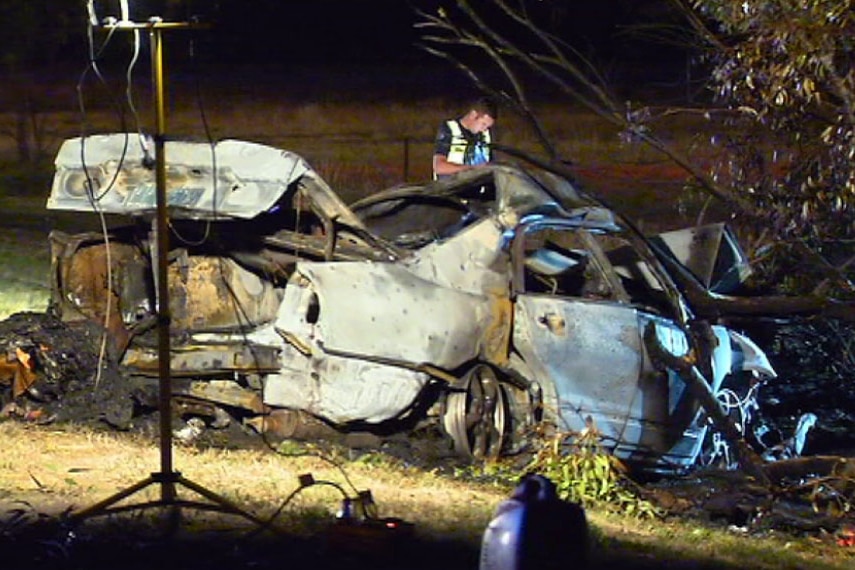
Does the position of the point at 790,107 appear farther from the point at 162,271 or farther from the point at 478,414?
the point at 162,271

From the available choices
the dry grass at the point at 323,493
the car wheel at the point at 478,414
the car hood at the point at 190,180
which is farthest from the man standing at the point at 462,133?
the dry grass at the point at 323,493

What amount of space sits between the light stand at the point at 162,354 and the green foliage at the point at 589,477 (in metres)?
2.01

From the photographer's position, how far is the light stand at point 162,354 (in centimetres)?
663

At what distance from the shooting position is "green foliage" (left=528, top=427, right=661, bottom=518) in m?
8.32

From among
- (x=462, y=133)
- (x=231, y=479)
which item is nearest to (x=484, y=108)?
(x=462, y=133)

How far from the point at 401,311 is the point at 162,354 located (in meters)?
2.38

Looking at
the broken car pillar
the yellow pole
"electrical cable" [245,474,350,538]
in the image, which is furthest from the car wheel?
the yellow pole

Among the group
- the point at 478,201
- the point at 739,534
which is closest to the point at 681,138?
the point at 478,201

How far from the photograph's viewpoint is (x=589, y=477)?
27.5 ft

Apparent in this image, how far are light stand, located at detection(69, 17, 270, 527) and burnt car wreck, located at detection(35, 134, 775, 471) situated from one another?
6.93 ft

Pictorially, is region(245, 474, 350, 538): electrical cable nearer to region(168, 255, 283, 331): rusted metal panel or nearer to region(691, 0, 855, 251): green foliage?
region(168, 255, 283, 331): rusted metal panel

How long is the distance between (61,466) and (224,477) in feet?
3.02

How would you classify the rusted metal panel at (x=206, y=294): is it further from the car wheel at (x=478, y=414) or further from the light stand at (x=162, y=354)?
the light stand at (x=162, y=354)

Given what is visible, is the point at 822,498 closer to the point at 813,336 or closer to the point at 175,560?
the point at 813,336
